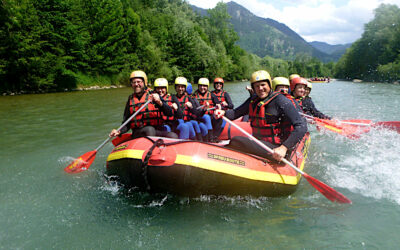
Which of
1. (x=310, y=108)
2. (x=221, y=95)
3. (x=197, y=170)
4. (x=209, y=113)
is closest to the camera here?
(x=197, y=170)

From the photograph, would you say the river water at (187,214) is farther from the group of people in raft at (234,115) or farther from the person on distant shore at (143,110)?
the person on distant shore at (143,110)

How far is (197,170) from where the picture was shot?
3318 mm

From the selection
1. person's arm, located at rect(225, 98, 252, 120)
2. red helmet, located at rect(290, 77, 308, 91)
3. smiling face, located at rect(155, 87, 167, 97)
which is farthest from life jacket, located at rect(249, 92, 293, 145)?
red helmet, located at rect(290, 77, 308, 91)

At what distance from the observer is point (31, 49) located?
19.0 m

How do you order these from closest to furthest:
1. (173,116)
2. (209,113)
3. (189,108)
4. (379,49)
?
(173,116)
(189,108)
(209,113)
(379,49)

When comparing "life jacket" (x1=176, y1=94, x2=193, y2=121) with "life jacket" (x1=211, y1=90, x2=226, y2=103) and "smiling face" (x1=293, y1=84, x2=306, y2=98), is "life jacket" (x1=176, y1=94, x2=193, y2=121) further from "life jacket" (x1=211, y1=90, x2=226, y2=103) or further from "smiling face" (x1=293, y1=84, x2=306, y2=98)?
"smiling face" (x1=293, y1=84, x2=306, y2=98)

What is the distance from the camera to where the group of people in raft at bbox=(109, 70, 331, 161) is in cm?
354

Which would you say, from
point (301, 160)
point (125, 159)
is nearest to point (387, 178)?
point (301, 160)

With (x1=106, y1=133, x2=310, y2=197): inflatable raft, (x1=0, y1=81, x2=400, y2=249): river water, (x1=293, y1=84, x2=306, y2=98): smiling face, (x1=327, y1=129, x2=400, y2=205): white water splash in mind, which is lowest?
(x1=0, y1=81, x2=400, y2=249): river water

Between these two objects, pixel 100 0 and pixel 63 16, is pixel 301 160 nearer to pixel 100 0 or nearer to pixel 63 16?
pixel 63 16

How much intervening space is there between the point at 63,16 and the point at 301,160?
76.0 ft

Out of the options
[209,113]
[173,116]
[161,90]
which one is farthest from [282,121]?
[209,113]

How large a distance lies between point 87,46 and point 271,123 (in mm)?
25333

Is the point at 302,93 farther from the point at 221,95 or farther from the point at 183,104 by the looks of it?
the point at 183,104
